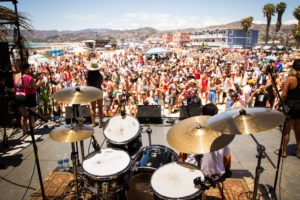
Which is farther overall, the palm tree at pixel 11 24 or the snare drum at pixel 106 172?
the palm tree at pixel 11 24

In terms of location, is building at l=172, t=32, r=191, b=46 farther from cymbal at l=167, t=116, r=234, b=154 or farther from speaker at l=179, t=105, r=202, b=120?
cymbal at l=167, t=116, r=234, b=154

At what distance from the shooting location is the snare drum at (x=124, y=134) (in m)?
4.11

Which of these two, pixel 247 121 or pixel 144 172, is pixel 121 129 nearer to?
Answer: pixel 144 172

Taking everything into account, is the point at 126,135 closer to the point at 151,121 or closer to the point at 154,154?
the point at 154,154

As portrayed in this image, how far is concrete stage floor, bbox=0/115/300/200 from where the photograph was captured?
4293mm

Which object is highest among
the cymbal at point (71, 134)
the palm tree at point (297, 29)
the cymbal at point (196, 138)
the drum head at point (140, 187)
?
the palm tree at point (297, 29)

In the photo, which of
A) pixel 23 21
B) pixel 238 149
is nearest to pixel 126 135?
pixel 238 149

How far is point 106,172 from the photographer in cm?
308

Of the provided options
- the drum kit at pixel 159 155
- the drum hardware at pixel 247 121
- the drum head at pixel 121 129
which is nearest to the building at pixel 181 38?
the drum head at pixel 121 129

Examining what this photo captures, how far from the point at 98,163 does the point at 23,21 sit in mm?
5075

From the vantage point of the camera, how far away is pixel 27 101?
6.18 m

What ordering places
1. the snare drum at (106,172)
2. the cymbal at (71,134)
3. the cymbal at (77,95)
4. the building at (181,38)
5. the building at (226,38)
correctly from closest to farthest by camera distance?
the snare drum at (106,172)
the cymbal at (71,134)
the cymbal at (77,95)
the building at (226,38)
the building at (181,38)

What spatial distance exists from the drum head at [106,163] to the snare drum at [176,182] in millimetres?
611

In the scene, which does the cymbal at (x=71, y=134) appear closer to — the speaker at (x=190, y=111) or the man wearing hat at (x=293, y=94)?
the man wearing hat at (x=293, y=94)
